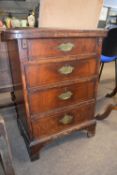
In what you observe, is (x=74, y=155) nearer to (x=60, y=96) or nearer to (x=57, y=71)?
(x=60, y=96)

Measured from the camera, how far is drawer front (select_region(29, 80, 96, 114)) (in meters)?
0.94

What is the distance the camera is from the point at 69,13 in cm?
102

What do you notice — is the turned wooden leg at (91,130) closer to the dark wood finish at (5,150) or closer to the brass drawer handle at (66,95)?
the brass drawer handle at (66,95)

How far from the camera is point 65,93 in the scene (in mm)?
1028

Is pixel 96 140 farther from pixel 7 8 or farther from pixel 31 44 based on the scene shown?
pixel 7 8

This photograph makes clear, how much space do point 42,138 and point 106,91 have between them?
144cm

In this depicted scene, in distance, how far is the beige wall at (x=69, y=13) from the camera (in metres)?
0.99

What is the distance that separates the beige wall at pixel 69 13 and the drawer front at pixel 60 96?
0.40 m

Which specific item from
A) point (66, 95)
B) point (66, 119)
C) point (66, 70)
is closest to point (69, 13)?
point (66, 70)

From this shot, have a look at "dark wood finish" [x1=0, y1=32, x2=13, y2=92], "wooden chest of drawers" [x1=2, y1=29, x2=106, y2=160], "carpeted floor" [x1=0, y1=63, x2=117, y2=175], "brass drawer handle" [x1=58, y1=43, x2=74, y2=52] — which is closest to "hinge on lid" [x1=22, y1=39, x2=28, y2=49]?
"wooden chest of drawers" [x1=2, y1=29, x2=106, y2=160]

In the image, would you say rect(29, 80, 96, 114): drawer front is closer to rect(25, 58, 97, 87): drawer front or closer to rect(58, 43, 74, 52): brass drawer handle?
rect(25, 58, 97, 87): drawer front

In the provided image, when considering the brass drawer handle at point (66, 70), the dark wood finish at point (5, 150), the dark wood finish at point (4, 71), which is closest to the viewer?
the dark wood finish at point (5, 150)

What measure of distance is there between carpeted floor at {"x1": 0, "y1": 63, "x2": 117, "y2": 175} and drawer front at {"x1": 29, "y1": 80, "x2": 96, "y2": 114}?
0.38 meters

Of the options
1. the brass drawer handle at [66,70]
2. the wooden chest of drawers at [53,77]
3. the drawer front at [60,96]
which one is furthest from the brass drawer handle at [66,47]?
the drawer front at [60,96]
